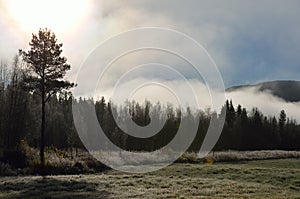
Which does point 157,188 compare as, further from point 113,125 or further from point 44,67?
point 113,125

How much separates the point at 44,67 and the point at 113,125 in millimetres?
28546

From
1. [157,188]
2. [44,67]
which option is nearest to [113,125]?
[44,67]

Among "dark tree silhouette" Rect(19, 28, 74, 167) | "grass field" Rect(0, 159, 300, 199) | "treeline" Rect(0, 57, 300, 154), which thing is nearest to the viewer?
"grass field" Rect(0, 159, 300, 199)

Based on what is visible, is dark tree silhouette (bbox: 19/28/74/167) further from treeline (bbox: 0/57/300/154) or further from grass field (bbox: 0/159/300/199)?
grass field (bbox: 0/159/300/199)

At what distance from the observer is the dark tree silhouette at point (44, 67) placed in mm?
36969

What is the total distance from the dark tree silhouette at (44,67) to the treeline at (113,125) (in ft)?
10.9

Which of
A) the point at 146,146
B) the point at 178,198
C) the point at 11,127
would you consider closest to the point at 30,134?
the point at 11,127

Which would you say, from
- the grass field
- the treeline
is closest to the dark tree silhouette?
the treeline

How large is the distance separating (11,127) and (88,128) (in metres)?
20.9

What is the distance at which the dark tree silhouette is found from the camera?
37.0m

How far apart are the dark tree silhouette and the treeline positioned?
130 inches

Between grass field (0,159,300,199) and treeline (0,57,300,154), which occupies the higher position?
treeline (0,57,300,154)

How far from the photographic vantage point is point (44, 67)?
1463 inches

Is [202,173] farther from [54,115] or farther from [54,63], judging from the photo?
[54,115]
